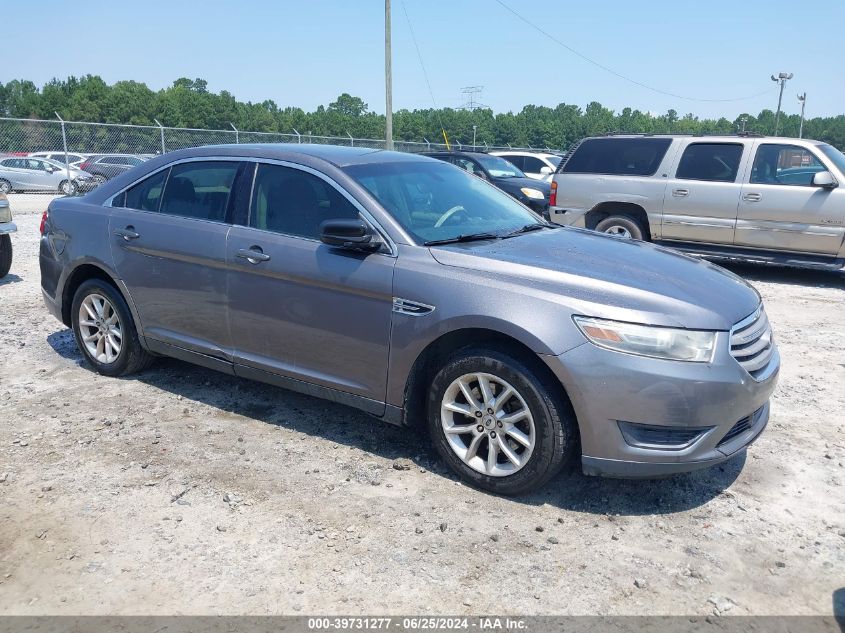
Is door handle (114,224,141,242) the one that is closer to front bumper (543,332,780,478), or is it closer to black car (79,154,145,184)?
front bumper (543,332,780,478)

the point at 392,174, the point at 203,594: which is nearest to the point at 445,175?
the point at 392,174

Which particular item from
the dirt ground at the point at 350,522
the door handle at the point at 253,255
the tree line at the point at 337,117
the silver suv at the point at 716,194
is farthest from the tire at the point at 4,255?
the tree line at the point at 337,117

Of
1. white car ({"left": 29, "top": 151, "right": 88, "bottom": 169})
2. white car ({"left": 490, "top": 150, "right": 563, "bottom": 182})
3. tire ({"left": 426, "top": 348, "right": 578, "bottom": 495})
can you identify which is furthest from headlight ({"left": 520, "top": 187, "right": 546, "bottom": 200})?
white car ({"left": 29, "top": 151, "right": 88, "bottom": 169})

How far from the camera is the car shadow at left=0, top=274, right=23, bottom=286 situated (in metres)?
8.73

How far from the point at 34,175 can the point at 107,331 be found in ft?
76.5

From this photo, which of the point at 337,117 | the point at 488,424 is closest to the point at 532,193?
the point at 488,424

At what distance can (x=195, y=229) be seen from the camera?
469 centimetres

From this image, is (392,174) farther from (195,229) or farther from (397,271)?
(195,229)

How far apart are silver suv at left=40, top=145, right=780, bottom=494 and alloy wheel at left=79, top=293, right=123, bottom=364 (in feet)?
0.06

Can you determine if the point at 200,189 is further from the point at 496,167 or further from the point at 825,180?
the point at 496,167

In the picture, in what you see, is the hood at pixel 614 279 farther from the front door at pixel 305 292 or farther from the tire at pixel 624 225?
the tire at pixel 624 225

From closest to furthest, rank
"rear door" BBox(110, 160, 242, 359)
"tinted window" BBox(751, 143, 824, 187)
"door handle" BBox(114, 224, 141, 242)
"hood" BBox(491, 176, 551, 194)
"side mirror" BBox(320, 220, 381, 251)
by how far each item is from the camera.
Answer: "side mirror" BBox(320, 220, 381, 251), "rear door" BBox(110, 160, 242, 359), "door handle" BBox(114, 224, 141, 242), "tinted window" BBox(751, 143, 824, 187), "hood" BBox(491, 176, 551, 194)

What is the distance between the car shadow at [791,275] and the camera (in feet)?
31.4

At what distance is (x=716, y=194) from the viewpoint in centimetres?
964
